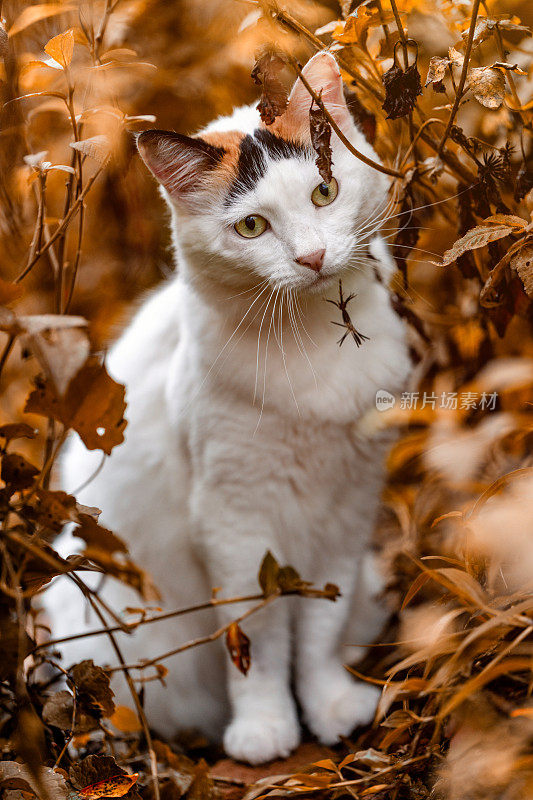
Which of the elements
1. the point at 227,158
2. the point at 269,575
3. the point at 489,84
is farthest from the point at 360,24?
the point at 269,575

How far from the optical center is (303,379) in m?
1.47

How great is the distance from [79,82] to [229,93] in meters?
0.53

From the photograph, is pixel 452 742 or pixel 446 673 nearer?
pixel 446 673

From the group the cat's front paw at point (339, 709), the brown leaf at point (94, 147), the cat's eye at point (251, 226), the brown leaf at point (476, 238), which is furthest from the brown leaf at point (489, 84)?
the cat's front paw at point (339, 709)

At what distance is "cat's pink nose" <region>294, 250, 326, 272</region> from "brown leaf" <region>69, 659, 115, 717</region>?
2.66ft

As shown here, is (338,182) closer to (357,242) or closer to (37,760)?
(357,242)

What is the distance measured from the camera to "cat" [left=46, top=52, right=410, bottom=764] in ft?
4.30

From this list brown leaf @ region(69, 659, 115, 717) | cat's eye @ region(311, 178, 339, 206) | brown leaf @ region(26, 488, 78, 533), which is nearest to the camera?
brown leaf @ region(26, 488, 78, 533)

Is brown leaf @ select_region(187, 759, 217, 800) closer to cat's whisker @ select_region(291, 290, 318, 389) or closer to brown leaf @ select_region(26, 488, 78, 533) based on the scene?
brown leaf @ select_region(26, 488, 78, 533)

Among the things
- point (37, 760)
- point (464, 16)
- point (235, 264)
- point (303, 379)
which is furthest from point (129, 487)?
point (464, 16)

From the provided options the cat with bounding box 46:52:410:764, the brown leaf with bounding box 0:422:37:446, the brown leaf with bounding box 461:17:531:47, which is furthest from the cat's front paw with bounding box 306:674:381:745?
the brown leaf with bounding box 461:17:531:47

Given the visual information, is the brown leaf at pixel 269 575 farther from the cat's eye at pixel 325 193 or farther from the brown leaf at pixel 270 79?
the brown leaf at pixel 270 79

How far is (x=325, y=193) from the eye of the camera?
1293mm

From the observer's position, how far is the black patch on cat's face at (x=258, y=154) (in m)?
1.31
